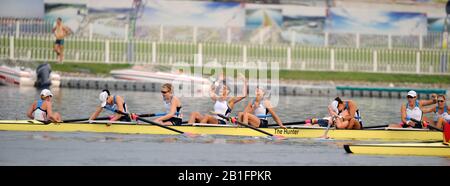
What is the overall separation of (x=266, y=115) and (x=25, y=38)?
2262 centimetres

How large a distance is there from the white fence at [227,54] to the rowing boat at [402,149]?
24.9 m

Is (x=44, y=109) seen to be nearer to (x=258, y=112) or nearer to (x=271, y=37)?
(x=258, y=112)

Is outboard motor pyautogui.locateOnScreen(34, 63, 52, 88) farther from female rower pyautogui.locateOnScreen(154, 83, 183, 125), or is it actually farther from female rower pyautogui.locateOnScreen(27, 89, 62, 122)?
female rower pyautogui.locateOnScreen(154, 83, 183, 125)

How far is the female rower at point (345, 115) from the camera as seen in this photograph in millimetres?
33719

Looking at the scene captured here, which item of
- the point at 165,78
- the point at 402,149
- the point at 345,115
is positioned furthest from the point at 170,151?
the point at 165,78

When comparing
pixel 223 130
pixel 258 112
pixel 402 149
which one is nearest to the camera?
pixel 402 149

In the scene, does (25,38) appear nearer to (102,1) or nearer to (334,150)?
(102,1)

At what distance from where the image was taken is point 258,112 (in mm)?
33812

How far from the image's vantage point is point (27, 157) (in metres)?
28.7

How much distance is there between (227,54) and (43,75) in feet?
26.7

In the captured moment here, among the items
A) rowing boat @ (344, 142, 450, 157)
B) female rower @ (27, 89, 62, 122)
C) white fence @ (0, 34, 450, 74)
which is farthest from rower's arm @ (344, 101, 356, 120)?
white fence @ (0, 34, 450, 74)

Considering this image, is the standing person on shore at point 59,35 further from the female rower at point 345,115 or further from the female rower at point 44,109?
the female rower at point 345,115

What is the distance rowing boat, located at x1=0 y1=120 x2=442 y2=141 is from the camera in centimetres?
3294
